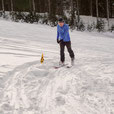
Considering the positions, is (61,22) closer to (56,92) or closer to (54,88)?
(54,88)

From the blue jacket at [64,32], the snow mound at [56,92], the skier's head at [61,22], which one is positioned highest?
the skier's head at [61,22]

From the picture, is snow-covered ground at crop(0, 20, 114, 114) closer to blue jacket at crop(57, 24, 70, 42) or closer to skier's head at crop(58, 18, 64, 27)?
blue jacket at crop(57, 24, 70, 42)

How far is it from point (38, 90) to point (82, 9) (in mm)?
34317

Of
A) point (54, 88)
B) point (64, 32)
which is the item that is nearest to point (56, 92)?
point (54, 88)

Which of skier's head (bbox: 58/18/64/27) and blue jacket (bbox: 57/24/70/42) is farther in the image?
blue jacket (bbox: 57/24/70/42)

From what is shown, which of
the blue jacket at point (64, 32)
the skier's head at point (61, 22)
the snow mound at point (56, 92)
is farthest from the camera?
the blue jacket at point (64, 32)

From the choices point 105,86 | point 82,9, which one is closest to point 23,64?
point 105,86

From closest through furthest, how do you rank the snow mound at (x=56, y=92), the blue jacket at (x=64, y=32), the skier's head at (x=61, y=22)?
the snow mound at (x=56, y=92) < the skier's head at (x=61, y=22) < the blue jacket at (x=64, y=32)

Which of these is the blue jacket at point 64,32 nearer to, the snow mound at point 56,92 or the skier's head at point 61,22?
the skier's head at point 61,22

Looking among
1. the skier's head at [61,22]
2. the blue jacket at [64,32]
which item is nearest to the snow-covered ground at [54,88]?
the blue jacket at [64,32]

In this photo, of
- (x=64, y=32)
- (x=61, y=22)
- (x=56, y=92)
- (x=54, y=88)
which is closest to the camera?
(x=56, y=92)

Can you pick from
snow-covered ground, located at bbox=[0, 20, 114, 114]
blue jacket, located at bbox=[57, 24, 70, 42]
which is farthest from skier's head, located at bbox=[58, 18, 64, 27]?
snow-covered ground, located at bbox=[0, 20, 114, 114]

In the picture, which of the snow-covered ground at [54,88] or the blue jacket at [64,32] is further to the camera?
the blue jacket at [64,32]

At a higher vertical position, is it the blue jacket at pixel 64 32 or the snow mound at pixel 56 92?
the blue jacket at pixel 64 32
